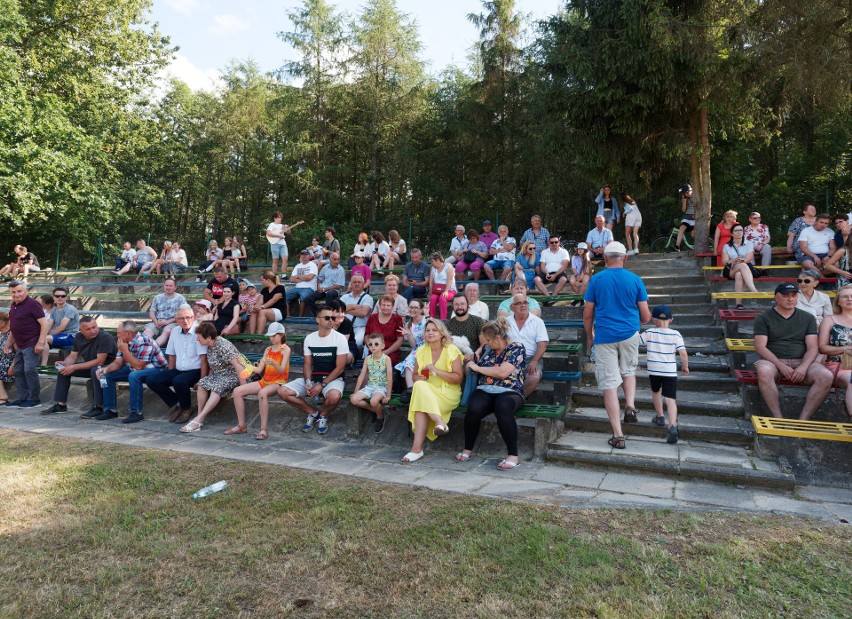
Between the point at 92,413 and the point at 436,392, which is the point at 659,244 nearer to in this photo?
the point at 436,392

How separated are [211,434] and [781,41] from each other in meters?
11.8

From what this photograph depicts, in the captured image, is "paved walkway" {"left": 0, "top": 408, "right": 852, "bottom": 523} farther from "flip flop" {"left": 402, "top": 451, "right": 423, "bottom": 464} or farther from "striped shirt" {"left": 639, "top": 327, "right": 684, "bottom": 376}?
"striped shirt" {"left": 639, "top": 327, "right": 684, "bottom": 376}

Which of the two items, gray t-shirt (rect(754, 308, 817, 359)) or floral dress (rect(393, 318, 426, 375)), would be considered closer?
gray t-shirt (rect(754, 308, 817, 359))

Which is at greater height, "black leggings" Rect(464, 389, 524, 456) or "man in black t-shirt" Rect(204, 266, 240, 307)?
"man in black t-shirt" Rect(204, 266, 240, 307)

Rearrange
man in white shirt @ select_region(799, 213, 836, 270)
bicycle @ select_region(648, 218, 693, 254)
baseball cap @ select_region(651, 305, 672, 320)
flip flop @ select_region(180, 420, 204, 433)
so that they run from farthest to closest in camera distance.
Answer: bicycle @ select_region(648, 218, 693, 254), man in white shirt @ select_region(799, 213, 836, 270), flip flop @ select_region(180, 420, 204, 433), baseball cap @ select_region(651, 305, 672, 320)

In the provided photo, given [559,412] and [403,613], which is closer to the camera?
[403,613]

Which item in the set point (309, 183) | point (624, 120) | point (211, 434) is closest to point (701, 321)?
point (624, 120)

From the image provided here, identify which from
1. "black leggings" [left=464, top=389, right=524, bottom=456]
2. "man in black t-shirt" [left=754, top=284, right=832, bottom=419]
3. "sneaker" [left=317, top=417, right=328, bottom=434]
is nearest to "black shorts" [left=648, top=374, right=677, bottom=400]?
"man in black t-shirt" [left=754, top=284, right=832, bottom=419]

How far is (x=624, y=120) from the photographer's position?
39.4 ft

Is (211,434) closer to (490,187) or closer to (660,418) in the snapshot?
(660,418)

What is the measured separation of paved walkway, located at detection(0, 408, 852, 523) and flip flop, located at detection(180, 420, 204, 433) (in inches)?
3.6

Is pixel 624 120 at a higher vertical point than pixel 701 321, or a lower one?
higher

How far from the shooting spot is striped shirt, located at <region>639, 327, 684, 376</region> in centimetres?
534

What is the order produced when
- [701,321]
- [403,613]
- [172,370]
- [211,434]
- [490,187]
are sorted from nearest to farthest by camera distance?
[403,613], [211,434], [172,370], [701,321], [490,187]
